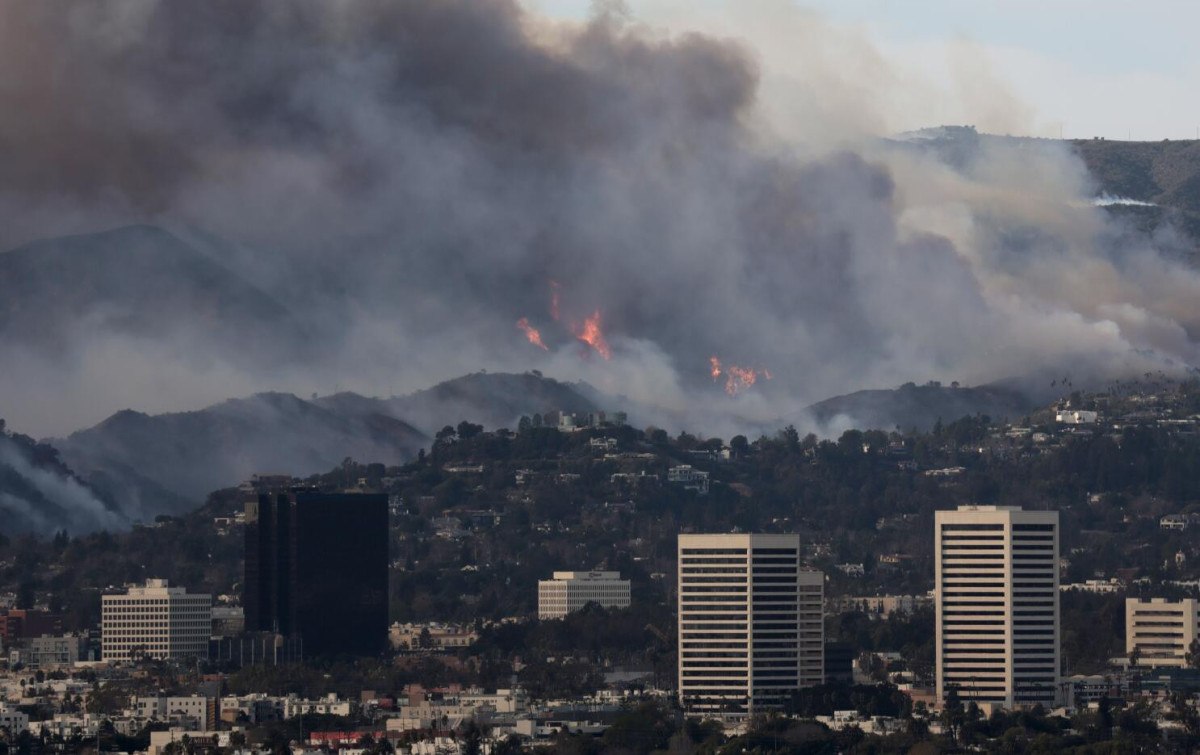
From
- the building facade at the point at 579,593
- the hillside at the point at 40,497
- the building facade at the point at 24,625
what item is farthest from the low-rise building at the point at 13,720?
the hillside at the point at 40,497

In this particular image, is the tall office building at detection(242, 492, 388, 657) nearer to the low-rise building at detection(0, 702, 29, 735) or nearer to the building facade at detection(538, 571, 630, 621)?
the building facade at detection(538, 571, 630, 621)

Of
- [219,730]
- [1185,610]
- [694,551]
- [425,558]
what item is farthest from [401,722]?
[425,558]

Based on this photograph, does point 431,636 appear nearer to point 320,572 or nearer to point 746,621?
point 320,572

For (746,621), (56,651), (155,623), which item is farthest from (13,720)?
(56,651)

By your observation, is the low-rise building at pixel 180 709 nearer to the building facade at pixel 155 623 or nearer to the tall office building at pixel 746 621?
the tall office building at pixel 746 621

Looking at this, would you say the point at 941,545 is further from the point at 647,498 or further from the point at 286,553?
the point at 647,498

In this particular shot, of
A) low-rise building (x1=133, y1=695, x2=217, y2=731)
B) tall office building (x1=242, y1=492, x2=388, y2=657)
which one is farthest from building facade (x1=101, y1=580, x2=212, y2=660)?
low-rise building (x1=133, y1=695, x2=217, y2=731)
